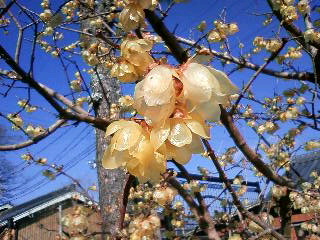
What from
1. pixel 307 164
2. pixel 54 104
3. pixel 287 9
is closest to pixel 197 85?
pixel 54 104

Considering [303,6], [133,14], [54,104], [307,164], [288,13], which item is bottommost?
[133,14]

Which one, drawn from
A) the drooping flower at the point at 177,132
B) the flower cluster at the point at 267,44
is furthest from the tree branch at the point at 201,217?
the drooping flower at the point at 177,132

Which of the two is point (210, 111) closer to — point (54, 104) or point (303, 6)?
point (54, 104)

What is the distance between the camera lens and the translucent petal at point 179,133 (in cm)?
70

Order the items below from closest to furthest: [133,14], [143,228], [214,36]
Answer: [133,14] < [143,228] < [214,36]

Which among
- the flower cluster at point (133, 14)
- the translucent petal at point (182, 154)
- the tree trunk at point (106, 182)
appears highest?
the tree trunk at point (106, 182)

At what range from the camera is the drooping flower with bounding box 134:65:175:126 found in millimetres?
662

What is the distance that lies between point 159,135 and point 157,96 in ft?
0.25

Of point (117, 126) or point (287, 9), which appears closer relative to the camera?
point (117, 126)

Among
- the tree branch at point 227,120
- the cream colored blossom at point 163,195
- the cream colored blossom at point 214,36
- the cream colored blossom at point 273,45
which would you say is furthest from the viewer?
the cream colored blossom at point 273,45

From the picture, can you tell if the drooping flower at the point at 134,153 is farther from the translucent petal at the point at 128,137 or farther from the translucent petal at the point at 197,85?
the translucent petal at the point at 197,85

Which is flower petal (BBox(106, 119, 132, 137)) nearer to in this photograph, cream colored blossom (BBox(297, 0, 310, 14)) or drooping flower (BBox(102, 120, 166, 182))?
drooping flower (BBox(102, 120, 166, 182))

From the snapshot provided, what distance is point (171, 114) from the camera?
0.70 meters

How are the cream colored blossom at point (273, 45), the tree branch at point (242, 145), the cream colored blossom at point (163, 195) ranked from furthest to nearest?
1. the cream colored blossom at point (273, 45)
2. the tree branch at point (242, 145)
3. the cream colored blossom at point (163, 195)
